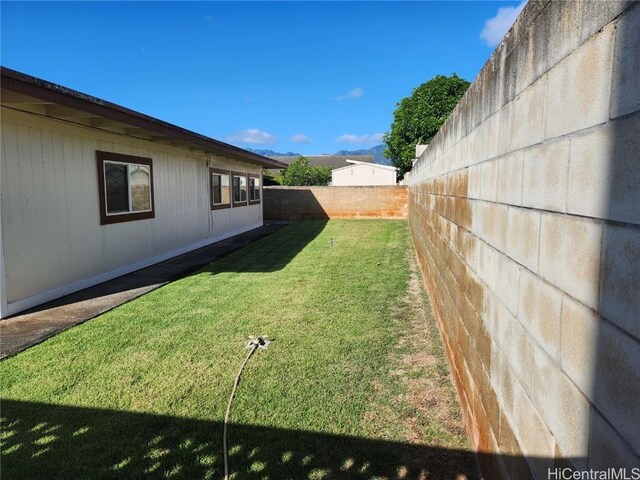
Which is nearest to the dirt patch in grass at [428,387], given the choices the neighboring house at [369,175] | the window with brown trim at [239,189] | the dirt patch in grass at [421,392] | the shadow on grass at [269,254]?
the dirt patch in grass at [421,392]

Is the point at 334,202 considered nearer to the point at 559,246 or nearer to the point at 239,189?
the point at 239,189

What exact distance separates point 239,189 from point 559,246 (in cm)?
1475

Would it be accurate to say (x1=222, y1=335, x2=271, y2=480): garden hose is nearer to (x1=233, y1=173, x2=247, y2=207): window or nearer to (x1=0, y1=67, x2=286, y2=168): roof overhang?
(x1=0, y1=67, x2=286, y2=168): roof overhang

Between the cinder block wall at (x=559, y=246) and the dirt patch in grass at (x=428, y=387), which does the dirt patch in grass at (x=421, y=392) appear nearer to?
the dirt patch in grass at (x=428, y=387)

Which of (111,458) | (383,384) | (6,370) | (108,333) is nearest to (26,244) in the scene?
(108,333)

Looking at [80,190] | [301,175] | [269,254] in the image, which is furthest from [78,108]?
[301,175]

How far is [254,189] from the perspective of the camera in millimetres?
17859

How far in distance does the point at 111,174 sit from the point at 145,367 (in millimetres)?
4996

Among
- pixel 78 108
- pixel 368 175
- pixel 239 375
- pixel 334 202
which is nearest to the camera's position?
pixel 239 375

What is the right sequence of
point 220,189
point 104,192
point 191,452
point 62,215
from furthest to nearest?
1. point 220,189
2. point 104,192
3. point 62,215
4. point 191,452

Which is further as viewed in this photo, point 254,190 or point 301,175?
point 301,175

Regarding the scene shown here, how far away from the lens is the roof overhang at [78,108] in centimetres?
459

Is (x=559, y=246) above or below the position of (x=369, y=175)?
below

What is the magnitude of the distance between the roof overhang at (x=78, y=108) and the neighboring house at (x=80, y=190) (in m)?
0.01
